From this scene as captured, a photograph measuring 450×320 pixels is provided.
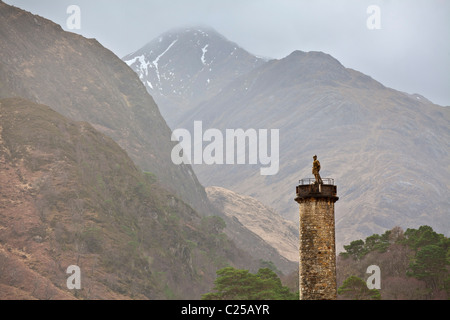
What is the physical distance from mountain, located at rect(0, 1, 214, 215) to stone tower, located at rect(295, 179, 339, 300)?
112 meters

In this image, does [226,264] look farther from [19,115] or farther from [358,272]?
[19,115]

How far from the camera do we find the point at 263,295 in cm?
6494

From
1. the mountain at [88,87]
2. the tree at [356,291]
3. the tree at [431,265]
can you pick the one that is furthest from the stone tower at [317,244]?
the mountain at [88,87]

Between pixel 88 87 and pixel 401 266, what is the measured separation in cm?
10453

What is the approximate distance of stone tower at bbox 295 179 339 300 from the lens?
27609 millimetres

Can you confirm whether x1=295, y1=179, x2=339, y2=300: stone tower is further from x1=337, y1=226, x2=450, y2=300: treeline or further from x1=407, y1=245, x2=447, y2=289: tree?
x1=407, y1=245, x2=447, y2=289: tree

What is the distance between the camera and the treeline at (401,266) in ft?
218

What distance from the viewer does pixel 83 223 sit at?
9281cm

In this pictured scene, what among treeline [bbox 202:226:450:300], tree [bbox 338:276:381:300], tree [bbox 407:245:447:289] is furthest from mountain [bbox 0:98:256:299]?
tree [bbox 407:245:447:289]

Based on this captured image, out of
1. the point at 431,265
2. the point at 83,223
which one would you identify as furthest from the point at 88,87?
the point at 431,265

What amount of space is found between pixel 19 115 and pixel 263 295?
6416 centimetres

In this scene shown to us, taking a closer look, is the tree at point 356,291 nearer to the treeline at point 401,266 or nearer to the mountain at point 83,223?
the treeline at point 401,266

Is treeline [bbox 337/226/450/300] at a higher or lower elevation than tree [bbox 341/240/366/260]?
lower
